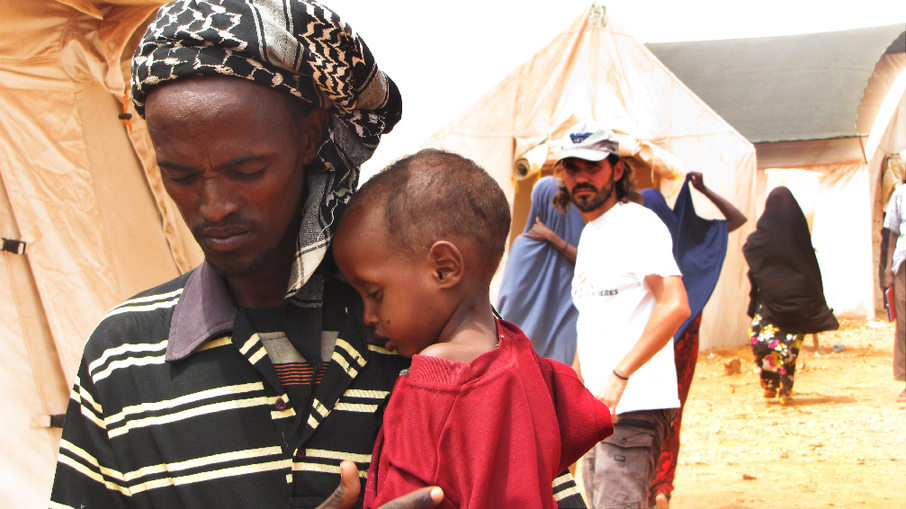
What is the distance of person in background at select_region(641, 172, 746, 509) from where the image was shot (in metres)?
4.39

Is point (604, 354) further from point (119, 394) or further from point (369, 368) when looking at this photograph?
point (119, 394)

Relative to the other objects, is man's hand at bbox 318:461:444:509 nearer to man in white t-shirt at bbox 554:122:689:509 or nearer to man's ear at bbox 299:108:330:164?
man's ear at bbox 299:108:330:164

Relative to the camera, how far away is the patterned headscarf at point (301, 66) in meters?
1.24

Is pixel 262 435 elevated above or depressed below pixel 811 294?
above

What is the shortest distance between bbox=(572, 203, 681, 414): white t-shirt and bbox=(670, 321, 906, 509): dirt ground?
267 cm

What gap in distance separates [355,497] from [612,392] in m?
2.16

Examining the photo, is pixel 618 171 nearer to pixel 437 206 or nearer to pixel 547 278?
pixel 547 278

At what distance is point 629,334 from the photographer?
3.34m

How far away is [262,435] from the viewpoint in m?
1.26

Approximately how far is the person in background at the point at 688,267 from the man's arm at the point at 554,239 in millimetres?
558

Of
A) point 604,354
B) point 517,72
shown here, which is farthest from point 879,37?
point 604,354

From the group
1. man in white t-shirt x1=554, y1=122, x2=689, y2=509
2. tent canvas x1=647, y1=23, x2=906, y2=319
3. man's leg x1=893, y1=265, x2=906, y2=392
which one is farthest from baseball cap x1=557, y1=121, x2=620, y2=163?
tent canvas x1=647, y1=23, x2=906, y2=319

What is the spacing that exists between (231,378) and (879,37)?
17.5m

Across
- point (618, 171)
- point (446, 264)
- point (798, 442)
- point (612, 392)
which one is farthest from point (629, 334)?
point (798, 442)
